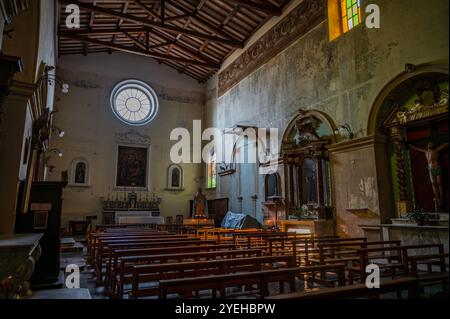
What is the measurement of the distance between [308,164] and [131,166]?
31.1 feet

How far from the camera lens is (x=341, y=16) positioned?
898 cm

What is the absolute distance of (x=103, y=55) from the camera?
16.1 m

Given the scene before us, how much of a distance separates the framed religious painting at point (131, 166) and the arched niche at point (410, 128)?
37.4 ft

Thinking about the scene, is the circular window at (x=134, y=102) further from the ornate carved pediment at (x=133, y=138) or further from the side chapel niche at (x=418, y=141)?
the side chapel niche at (x=418, y=141)

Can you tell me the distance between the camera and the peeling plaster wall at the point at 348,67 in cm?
658

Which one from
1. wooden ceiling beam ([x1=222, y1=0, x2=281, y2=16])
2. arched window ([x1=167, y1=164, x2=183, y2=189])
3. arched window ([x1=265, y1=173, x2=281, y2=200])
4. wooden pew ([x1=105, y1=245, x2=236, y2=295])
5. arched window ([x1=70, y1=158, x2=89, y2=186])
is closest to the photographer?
wooden pew ([x1=105, y1=245, x2=236, y2=295])

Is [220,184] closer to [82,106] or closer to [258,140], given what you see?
[258,140]

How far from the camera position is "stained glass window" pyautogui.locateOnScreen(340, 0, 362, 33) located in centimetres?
847

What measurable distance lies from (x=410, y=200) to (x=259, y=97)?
22.7 ft

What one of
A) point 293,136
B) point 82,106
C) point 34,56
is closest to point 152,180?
point 82,106

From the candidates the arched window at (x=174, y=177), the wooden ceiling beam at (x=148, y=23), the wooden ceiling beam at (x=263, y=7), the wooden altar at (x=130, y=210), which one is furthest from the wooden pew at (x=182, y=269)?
the arched window at (x=174, y=177)

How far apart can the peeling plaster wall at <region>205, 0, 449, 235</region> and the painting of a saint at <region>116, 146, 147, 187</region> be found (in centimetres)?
647

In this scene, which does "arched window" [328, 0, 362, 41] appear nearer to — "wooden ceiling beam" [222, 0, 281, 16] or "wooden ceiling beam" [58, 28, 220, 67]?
"wooden ceiling beam" [222, 0, 281, 16]

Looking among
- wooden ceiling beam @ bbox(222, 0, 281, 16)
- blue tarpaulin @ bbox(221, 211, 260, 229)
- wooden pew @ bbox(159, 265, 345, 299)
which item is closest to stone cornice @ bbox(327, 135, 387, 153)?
blue tarpaulin @ bbox(221, 211, 260, 229)
